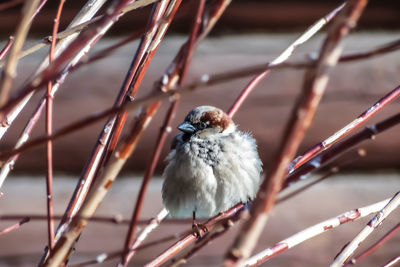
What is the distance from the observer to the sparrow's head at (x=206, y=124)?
154 centimetres

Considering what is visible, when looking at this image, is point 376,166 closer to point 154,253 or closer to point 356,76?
point 356,76

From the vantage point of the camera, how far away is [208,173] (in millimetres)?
1422

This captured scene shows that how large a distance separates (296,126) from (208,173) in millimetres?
1026

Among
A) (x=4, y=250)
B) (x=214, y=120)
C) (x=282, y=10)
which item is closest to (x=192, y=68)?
(x=282, y=10)

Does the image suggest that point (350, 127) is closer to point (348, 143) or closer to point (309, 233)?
point (309, 233)

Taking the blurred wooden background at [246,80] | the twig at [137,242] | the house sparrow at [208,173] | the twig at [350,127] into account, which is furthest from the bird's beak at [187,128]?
the twig at [350,127]

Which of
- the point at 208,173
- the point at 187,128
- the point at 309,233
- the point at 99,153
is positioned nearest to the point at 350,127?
the point at 309,233

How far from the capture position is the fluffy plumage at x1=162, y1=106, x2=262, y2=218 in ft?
4.69

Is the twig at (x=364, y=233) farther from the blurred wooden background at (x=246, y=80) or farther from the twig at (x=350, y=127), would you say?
the blurred wooden background at (x=246, y=80)

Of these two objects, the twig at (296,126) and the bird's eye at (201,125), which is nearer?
the twig at (296,126)

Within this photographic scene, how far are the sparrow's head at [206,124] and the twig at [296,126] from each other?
43.4 inches

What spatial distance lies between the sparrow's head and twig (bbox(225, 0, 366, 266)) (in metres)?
1.10

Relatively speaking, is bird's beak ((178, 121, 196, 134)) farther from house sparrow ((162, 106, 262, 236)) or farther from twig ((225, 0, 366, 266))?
twig ((225, 0, 366, 266))

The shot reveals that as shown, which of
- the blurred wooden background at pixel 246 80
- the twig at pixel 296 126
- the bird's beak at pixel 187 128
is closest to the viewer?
the twig at pixel 296 126
